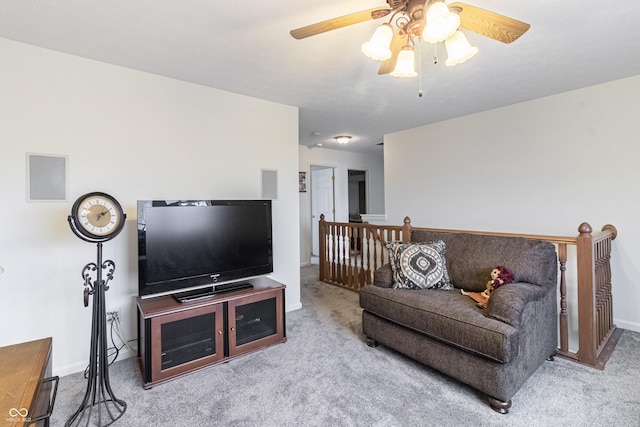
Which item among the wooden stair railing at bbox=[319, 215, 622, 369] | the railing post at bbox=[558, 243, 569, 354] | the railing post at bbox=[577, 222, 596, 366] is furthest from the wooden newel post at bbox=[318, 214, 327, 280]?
the railing post at bbox=[577, 222, 596, 366]

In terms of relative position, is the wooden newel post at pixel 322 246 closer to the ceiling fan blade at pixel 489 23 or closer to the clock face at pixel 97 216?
the clock face at pixel 97 216

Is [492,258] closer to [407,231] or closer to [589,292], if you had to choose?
[589,292]

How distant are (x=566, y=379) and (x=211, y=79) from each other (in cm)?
357

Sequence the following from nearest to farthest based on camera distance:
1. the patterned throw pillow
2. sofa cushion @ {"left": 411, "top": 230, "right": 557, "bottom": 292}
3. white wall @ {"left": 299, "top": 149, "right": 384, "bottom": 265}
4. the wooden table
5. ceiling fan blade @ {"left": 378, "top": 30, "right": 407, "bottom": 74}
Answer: the wooden table, ceiling fan blade @ {"left": 378, "top": 30, "right": 407, "bottom": 74}, sofa cushion @ {"left": 411, "top": 230, "right": 557, "bottom": 292}, the patterned throw pillow, white wall @ {"left": 299, "top": 149, "right": 384, "bottom": 265}

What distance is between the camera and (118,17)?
1.77 m

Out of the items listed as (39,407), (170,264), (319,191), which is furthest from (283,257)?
(319,191)

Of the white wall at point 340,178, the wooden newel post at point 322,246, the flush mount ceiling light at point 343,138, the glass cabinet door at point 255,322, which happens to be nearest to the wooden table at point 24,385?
the glass cabinet door at point 255,322

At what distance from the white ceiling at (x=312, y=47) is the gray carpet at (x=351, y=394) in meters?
2.34

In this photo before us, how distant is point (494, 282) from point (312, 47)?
2.13 m

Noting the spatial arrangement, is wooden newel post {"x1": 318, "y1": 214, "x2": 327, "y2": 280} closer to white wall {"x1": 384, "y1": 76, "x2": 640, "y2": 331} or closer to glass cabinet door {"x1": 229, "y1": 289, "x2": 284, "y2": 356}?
white wall {"x1": 384, "y1": 76, "x2": 640, "y2": 331}

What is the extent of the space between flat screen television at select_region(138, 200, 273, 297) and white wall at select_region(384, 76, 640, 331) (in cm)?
270

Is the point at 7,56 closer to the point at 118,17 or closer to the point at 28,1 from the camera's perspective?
the point at 28,1

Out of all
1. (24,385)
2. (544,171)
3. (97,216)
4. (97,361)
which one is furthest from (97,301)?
(544,171)

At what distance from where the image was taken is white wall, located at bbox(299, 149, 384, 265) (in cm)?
563
